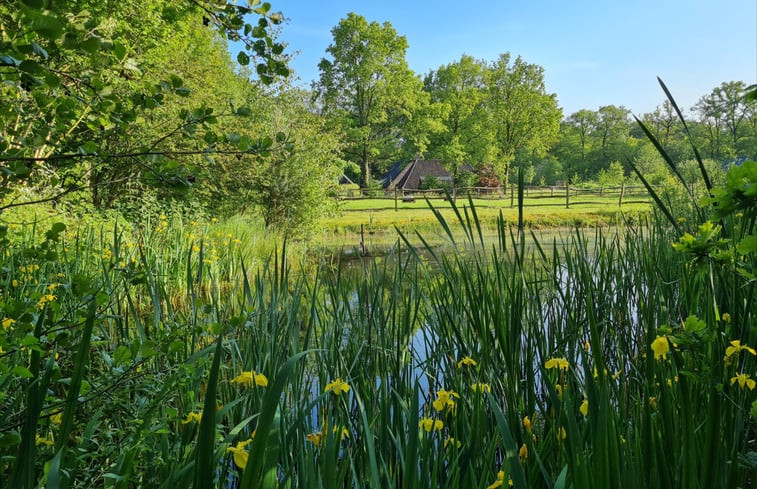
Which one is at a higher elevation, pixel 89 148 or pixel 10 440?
pixel 89 148

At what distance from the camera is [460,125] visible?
31.4 metres

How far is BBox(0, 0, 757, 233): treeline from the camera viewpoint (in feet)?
3.81

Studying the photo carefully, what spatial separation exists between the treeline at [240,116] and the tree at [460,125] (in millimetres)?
126

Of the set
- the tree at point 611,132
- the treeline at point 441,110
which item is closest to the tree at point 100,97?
the treeline at point 441,110

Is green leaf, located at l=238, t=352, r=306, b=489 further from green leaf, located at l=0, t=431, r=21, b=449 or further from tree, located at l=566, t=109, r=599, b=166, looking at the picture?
tree, located at l=566, t=109, r=599, b=166

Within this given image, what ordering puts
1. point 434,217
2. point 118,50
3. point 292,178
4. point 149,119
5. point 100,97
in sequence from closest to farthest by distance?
point 118,50, point 100,97, point 149,119, point 292,178, point 434,217

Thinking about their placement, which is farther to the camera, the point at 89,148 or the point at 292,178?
the point at 292,178

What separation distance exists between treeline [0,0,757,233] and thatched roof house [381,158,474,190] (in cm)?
165

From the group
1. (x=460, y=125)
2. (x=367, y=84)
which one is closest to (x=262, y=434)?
(x=367, y=84)

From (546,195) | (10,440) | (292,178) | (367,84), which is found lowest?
(10,440)

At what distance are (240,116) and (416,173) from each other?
112 ft

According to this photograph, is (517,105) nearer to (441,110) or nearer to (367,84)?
(441,110)

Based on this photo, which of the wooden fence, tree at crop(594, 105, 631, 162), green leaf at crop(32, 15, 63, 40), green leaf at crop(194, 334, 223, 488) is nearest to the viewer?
green leaf at crop(194, 334, 223, 488)

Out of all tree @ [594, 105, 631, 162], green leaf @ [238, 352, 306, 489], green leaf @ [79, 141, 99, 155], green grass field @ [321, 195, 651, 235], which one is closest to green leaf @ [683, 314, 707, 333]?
green leaf @ [238, 352, 306, 489]
